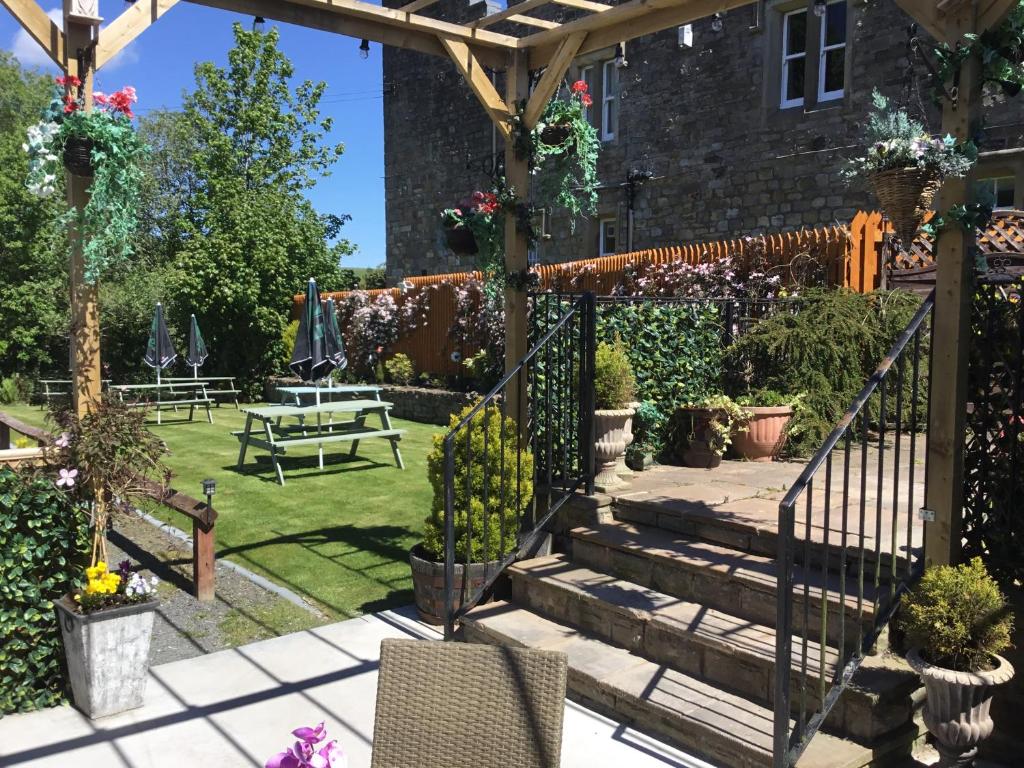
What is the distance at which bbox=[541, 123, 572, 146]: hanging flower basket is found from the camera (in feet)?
17.7

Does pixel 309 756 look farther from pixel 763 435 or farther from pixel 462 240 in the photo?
pixel 763 435

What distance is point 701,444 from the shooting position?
6746 mm

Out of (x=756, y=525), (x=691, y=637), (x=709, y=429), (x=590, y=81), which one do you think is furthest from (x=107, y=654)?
(x=590, y=81)

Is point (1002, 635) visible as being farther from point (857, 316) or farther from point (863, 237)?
point (863, 237)

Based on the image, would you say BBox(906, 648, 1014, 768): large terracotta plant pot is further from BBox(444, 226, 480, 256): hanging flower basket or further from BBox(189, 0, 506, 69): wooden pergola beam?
BBox(189, 0, 506, 69): wooden pergola beam

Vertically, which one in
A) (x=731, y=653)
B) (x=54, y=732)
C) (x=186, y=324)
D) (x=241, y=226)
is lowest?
(x=54, y=732)

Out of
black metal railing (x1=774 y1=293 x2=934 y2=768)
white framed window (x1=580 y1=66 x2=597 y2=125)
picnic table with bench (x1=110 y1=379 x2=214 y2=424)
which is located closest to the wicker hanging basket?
black metal railing (x1=774 y1=293 x2=934 y2=768)

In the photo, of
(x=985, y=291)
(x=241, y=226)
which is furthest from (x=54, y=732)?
(x=241, y=226)

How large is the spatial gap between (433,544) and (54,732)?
80.4 inches

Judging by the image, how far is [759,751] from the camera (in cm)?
322

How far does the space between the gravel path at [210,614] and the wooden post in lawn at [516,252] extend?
6.16 feet

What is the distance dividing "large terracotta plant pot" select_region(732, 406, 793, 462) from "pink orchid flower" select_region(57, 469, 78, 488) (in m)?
4.91

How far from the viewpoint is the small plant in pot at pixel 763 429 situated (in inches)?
273

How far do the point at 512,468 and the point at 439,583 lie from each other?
2.65 ft
